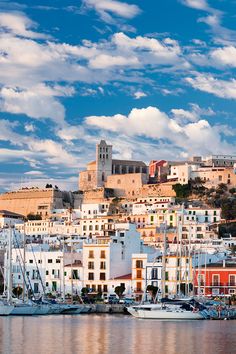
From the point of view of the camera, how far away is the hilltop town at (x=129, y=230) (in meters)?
75.3

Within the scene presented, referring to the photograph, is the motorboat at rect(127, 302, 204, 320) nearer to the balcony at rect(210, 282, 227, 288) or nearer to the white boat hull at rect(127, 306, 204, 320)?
the white boat hull at rect(127, 306, 204, 320)

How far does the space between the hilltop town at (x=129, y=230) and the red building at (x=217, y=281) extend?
70mm

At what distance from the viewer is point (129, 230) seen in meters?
83.6

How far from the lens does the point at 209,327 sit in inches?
2297

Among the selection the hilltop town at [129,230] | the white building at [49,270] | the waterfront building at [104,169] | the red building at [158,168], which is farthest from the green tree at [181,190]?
the white building at [49,270]

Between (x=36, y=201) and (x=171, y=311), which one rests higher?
(x=36, y=201)

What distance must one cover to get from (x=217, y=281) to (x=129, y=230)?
12.5 metres

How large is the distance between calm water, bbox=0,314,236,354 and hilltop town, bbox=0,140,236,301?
19.8ft

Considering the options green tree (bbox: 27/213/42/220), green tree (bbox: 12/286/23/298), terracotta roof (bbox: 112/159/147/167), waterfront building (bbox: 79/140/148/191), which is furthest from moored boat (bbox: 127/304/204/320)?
terracotta roof (bbox: 112/159/147/167)

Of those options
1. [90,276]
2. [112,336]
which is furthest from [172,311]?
[90,276]

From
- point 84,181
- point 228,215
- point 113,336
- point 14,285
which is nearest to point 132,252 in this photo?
point 14,285

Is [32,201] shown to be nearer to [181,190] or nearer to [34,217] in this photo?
[34,217]

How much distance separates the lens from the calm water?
4670 centimetres

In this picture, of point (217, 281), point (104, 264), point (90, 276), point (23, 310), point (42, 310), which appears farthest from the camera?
point (90, 276)
